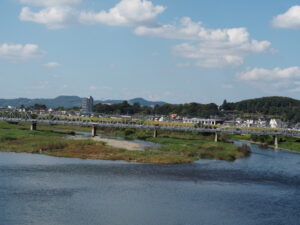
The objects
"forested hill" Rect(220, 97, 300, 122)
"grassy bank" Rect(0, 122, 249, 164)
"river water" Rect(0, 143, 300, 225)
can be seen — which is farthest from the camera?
"forested hill" Rect(220, 97, 300, 122)

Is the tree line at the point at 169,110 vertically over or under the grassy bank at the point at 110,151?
over

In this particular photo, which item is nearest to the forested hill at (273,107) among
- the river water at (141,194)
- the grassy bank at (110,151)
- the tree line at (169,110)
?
the tree line at (169,110)

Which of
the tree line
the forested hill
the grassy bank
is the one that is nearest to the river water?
the grassy bank

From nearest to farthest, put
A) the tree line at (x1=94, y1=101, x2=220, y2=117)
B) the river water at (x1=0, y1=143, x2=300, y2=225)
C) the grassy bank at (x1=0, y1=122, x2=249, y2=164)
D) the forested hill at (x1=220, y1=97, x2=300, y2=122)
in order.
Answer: the river water at (x1=0, y1=143, x2=300, y2=225) → the grassy bank at (x1=0, y1=122, x2=249, y2=164) → the forested hill at (x1=220, y1=97, x2=300, y2=122) → the tree line at (x1=94, y1=101, x2=220, y2=117)

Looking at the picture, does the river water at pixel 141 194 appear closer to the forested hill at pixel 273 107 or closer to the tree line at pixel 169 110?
the tree line at pixel 169 110

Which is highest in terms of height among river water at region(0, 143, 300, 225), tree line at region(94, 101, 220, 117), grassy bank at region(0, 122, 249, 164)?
tree line at region(94, 101, 220, 117)

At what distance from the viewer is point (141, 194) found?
108 ft

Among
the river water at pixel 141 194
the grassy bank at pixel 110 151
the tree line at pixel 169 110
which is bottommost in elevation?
the river water at pixel 141 194

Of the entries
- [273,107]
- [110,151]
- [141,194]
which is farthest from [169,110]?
[141,194]

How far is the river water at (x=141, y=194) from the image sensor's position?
27062 millimetres

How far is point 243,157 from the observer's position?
60.3m

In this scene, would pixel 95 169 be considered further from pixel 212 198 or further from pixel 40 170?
pixel 212 198

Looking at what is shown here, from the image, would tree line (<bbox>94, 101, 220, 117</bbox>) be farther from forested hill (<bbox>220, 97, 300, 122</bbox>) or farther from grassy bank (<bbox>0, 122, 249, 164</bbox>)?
grassy bank (<bbox>0, 122, 249, 164</bbox>)

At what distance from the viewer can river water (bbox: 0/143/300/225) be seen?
1065 inches
